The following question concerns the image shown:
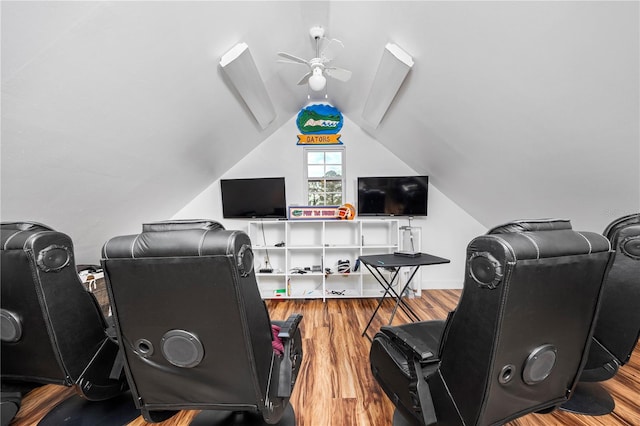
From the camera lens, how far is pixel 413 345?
1197 mm

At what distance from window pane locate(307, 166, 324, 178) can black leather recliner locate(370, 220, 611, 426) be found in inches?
131

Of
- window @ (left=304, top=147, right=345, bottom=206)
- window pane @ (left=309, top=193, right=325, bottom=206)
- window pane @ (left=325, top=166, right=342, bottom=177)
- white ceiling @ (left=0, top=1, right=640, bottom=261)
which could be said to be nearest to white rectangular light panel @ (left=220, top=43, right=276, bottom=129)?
white ceiling @ (left=0, top=1, right=640, bottom=261)

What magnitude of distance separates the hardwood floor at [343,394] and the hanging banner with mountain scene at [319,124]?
9.00 ft

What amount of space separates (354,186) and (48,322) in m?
3.60

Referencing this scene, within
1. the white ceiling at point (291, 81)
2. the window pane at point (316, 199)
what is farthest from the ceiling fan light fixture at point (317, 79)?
the window pane at point (316, 199)

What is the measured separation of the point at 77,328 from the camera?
1.33 meters

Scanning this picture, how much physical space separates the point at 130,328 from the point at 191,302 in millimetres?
309

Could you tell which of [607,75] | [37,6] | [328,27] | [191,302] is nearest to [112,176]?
[37,6]

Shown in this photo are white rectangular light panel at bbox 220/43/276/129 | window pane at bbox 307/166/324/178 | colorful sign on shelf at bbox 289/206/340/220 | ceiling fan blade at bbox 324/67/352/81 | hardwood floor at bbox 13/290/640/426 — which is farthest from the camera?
window pane at bbox 307/166/324/178

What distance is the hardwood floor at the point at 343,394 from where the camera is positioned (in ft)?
5.22

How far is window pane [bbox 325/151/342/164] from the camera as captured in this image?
421cm

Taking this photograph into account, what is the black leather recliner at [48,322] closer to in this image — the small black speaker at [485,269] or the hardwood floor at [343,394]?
the hardwood floor at [343,394]

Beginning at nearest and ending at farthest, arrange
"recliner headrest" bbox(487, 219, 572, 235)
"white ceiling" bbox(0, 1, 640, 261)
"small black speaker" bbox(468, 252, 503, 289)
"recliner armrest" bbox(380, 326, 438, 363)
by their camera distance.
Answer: "small black speaker" bbox(468, 252, 503, 289)
"recliner headrest" bbox(487, 219, 572, 235)
"recliner armrest" bbox(380, 326, 438, 363)
"white ceiling" bbox(0, 1, 640, 261)

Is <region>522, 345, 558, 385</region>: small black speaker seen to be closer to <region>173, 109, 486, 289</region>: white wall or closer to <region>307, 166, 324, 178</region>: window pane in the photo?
<region>173, 109, 486, 289</region>: white wall
